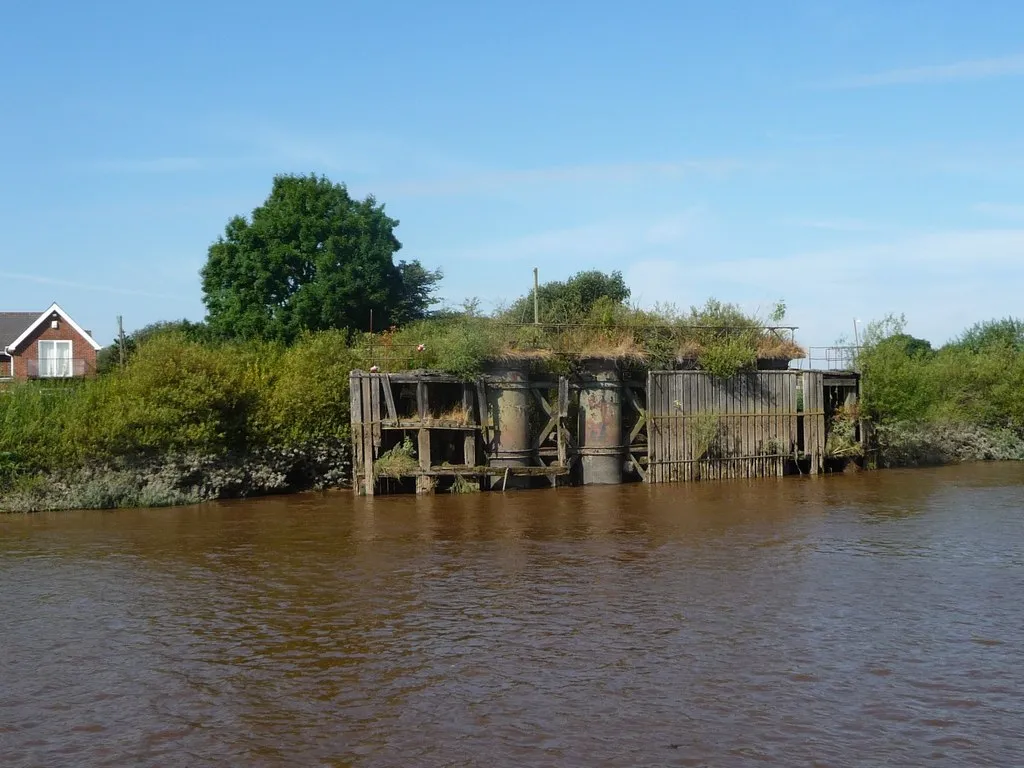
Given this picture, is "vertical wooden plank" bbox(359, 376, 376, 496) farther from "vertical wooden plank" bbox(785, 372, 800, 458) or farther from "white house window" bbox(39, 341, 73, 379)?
"white house window" bbox(39, 341, 73, 379)

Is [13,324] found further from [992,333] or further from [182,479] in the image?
[992,333]

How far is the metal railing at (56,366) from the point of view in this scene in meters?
50.7

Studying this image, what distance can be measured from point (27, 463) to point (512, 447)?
38.4 ft

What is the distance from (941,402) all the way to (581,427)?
1567 centimetres

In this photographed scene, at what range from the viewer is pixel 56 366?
51.1m

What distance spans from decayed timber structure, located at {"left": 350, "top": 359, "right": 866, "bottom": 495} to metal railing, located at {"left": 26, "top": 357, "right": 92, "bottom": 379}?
30960mm

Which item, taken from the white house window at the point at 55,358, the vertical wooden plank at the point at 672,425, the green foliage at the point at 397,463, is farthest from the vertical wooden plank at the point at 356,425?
the white house window at the point at 55,358

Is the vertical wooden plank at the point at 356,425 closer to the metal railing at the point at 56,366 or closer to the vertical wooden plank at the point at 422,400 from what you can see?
the vertical wooden plank at the point at 422,400

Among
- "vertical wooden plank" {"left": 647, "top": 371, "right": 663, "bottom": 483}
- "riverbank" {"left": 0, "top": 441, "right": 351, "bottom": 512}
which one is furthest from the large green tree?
"vertical wooden plank" {"left": 647, "top": 371, "right": 663, "bottom": 483}

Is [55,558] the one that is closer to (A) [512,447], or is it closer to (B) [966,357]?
(A) [512,447]

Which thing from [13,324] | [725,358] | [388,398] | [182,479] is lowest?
[182,479]

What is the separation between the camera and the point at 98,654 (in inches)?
454

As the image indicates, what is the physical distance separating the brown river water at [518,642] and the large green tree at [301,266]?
20754 millimetres

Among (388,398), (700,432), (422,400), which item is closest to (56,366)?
(388,398)
